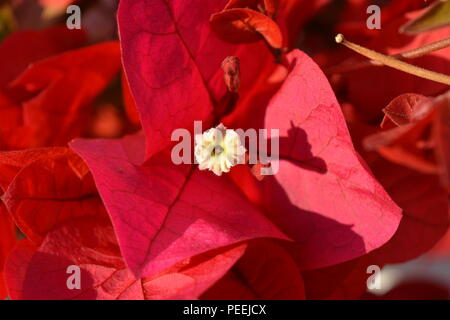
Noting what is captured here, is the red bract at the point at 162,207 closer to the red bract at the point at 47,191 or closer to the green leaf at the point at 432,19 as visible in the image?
the red bract at the point at 47,191

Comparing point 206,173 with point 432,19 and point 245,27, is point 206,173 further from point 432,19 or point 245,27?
point 432,19

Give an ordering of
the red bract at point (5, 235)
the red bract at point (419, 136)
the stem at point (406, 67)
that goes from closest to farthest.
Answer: the red bract at point (419, 136) < the stem at point (406, 67) < the red bract at point (5, 235)

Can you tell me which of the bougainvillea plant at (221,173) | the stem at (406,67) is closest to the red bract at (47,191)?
the bougainvillea plant at (221,173)

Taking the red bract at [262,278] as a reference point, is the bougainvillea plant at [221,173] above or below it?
above

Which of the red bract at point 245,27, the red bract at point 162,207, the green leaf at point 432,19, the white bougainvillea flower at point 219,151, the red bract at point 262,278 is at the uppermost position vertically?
the red bract at point 245,27

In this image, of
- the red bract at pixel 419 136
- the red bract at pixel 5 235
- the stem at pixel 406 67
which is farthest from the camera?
the red bract at pixel 5 235

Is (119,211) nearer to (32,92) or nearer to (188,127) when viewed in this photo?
(188,127)

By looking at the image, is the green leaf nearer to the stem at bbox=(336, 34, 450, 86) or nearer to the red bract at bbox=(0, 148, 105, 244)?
the stem at bbox=(336, 34, 450, 86)

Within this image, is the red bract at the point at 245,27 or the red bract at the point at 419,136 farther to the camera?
the red bract at the point at 245,27
